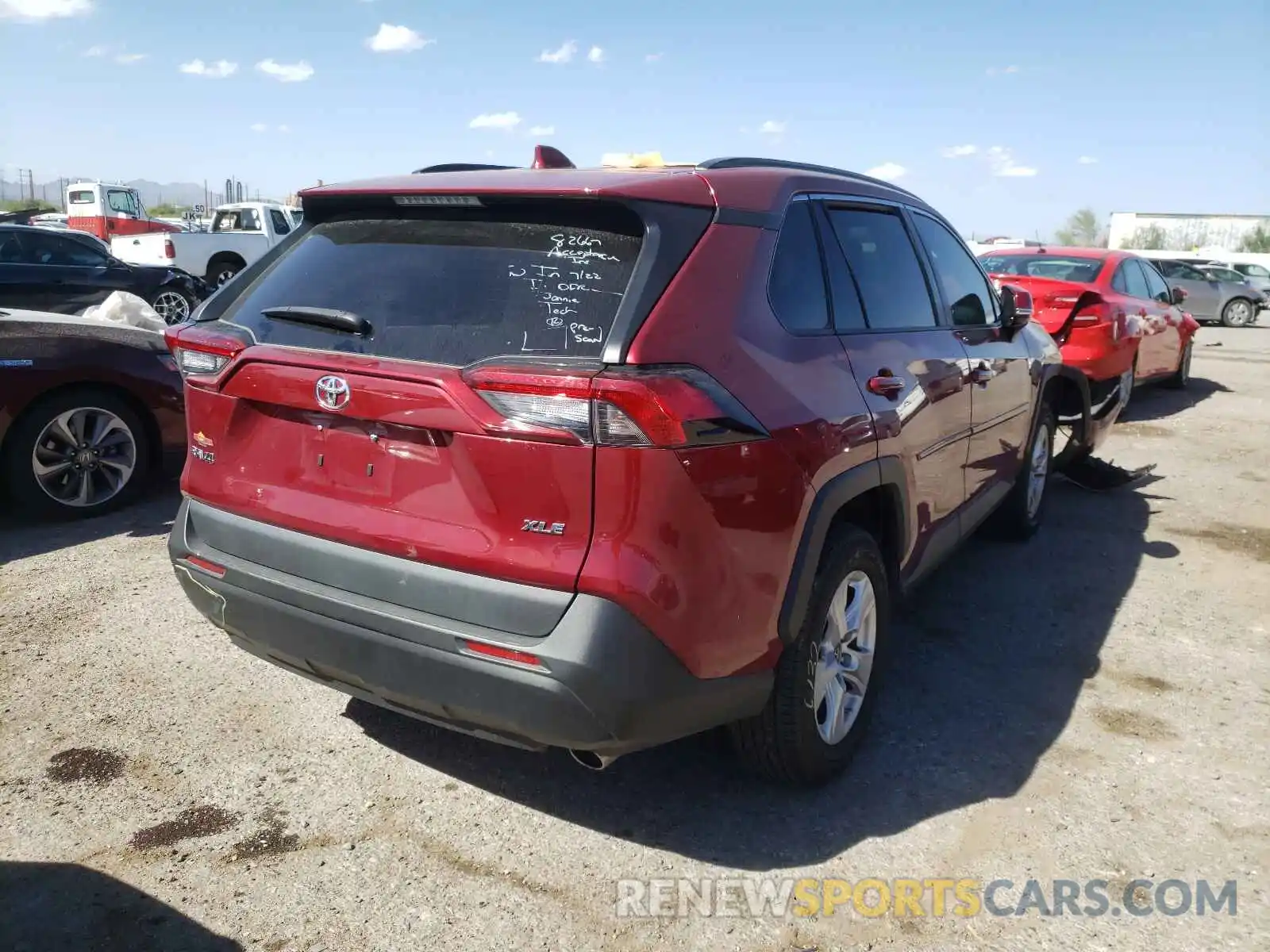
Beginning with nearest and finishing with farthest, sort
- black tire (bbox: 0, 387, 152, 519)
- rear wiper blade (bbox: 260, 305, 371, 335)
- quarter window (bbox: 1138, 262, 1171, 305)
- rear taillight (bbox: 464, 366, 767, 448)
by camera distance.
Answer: rear taillight (bbox: 464, 366, 767, 448) < rear wiper blade (bbox: 260, 305, 371, 335) < black tire (bbox: 0, 387, 152, 519) < quarter window (bbox: 1138, 262, 1171, 305)

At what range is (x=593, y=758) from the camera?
8.19 feet

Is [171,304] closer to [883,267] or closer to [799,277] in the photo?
[883,267]

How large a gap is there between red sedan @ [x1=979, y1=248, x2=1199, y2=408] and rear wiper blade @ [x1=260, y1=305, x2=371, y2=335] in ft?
18.1

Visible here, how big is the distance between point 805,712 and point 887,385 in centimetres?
108

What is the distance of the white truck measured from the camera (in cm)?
1830

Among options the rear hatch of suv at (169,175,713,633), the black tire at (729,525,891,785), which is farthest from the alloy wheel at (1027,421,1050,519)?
the rear hatch of suv at (169,175,713,633)

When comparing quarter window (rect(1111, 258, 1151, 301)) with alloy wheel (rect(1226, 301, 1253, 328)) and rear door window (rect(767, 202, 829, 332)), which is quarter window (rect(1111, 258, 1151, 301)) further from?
alloy wheel (rect(1226, 301, 1253, 328))

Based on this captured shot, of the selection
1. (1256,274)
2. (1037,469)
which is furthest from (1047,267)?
(1256,274)

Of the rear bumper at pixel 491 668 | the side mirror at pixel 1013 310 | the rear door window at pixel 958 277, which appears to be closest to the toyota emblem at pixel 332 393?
the rear bumper at pixel 491 668

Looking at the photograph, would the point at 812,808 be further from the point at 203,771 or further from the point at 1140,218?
the point at 1140,218

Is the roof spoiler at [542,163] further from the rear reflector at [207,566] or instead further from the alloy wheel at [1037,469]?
the alloy wheel at [1037,469]

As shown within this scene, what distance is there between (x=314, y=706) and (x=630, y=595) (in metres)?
1.81

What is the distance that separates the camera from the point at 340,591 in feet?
8.29

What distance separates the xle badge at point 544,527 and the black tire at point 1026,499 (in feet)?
11.4
